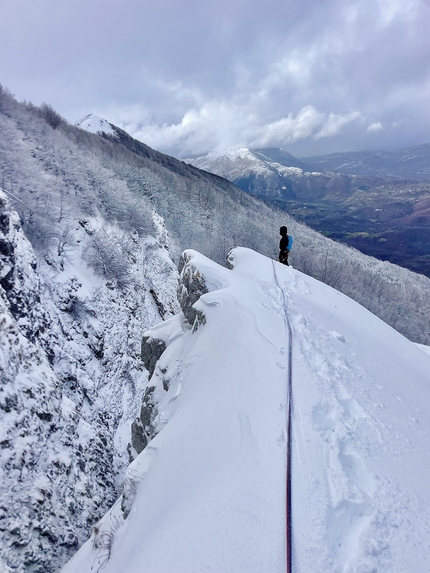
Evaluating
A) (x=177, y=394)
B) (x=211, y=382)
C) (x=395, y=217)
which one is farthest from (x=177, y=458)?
(x=395, y=217)

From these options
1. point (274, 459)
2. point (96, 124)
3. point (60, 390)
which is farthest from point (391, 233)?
point (274, 459)

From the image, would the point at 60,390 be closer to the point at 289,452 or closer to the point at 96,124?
the point at 289,452

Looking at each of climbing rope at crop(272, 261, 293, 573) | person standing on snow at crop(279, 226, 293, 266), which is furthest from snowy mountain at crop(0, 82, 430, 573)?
person standing on snow at crop(279, 226, 293, 266)

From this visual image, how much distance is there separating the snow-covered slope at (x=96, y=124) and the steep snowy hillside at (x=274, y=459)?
9030 centimetres

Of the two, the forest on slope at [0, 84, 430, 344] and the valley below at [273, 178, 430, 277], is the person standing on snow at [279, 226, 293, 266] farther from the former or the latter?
the valley below at [273, 178, 430, 277]

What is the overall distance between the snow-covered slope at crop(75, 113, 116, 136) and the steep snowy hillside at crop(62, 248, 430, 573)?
90.3 meters

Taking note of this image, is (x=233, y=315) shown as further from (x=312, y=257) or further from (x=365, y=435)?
(x=312, y=257)

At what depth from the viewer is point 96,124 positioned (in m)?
81.6

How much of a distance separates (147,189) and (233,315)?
38.2 metres

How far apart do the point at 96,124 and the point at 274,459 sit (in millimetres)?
99454

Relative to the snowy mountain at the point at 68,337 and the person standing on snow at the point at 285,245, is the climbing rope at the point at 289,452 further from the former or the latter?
the person standing on snow at the point at 285,245

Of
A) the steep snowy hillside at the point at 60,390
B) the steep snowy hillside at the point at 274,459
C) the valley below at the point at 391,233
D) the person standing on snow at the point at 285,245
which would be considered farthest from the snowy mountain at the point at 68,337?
the valley below at the point at 391,233

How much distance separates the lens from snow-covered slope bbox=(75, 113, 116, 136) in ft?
259

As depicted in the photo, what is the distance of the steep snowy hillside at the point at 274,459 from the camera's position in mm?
2807
